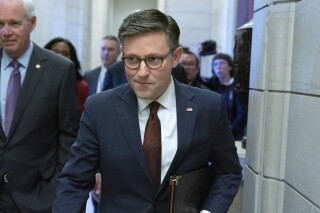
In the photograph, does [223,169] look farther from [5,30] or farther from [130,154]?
[5,30]

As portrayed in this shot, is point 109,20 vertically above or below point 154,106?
above

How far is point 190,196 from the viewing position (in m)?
2.26

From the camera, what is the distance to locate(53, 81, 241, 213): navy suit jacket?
2.20 meters

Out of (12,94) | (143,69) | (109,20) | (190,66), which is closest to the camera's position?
(143,69)

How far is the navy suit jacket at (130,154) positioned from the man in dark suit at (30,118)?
3.05 ft

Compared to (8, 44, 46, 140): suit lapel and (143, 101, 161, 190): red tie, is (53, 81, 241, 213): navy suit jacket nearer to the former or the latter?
(143, 101, 161, 190): red tie

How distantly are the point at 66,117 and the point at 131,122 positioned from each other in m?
1.08

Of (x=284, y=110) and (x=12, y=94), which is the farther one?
(x=12, y=94)

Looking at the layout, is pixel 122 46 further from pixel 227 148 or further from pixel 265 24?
pixel 265 24

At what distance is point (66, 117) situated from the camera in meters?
3.20

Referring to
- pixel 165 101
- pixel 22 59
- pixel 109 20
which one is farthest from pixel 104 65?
pixel 109 20

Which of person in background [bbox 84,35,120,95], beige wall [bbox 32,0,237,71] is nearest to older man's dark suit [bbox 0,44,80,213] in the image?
person in background [bbox 84,35,120,95]

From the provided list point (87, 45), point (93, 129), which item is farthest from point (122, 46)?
point (87, 45)

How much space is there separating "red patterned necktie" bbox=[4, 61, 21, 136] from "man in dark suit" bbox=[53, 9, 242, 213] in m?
Answer: 1.00
